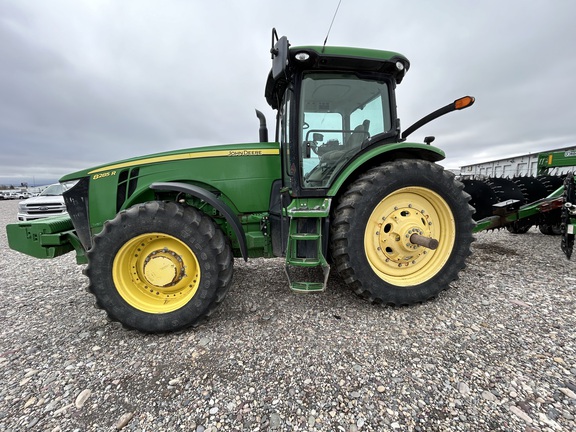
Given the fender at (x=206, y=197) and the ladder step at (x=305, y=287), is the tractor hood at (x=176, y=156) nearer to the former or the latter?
the fender at (x=206, y=197)

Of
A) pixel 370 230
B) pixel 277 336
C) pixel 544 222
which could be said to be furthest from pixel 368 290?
pixel 544 222

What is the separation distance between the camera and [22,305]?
2635 millimetres

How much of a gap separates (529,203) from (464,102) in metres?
2.74

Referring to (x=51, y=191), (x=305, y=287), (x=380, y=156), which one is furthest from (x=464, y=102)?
(x=51, y=191)

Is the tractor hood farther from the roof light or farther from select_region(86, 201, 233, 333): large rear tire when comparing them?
the roof light

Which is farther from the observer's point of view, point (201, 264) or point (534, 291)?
point (534, 291)

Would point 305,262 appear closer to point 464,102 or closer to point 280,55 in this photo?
point 280,55

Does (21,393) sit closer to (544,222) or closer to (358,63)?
(358,63)

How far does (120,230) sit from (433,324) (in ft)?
8.30

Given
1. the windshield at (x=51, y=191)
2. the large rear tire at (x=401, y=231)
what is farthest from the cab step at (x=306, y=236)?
the windshield at (x=51, y=191)

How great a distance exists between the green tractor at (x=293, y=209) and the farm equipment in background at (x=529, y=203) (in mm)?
1496

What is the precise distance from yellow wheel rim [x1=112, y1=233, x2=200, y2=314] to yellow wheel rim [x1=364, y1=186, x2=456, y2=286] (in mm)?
1533

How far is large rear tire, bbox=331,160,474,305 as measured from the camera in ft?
6.84

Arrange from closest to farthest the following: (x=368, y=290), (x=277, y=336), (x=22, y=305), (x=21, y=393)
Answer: (x=21, y=393) → (x=277, y=336) → (x=368, y=290) → (x=22, y=305)
